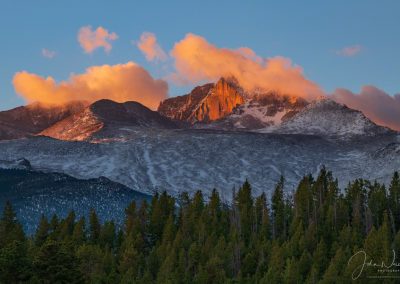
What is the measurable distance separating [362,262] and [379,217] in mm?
60440

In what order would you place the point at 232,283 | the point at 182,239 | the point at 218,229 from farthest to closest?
the point at 218,229
the point at 182,239
the point at 232,283

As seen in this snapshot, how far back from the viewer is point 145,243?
163m

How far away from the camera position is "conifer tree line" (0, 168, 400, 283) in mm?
97625

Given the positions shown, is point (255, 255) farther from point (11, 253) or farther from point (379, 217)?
point (11, 253)

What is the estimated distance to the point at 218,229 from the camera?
163m

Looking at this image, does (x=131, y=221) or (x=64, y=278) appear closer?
(x=64, y=278)

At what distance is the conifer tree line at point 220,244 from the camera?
9762 cm

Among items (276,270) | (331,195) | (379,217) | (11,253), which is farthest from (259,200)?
(11,253)

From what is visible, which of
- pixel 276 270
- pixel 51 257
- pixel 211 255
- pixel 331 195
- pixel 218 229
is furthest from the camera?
pixel 331 195

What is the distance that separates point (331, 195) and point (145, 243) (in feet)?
167

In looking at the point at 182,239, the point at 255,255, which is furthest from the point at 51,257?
the point at 182,239

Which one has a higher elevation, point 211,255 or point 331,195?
point 331,195

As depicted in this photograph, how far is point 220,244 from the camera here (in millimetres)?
138000

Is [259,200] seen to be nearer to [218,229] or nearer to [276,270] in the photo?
[218,229]
